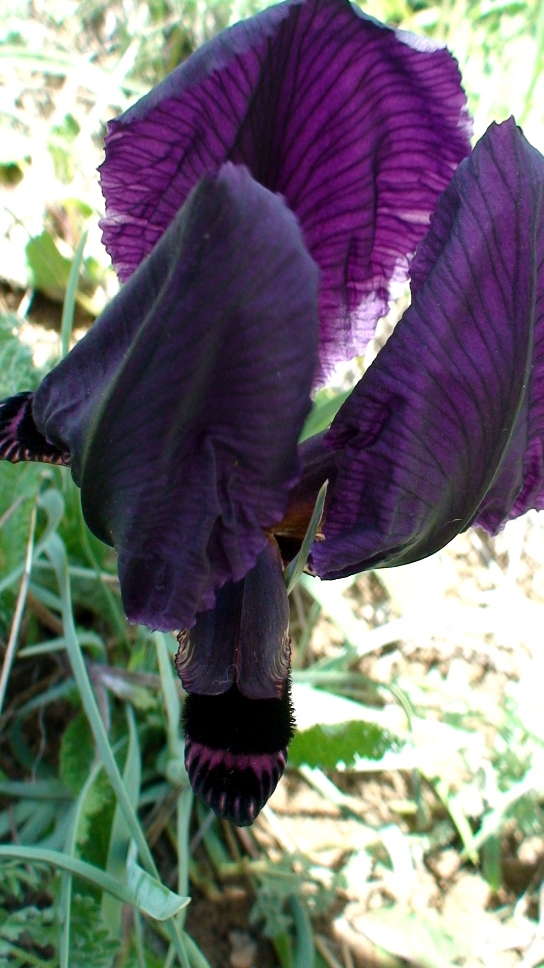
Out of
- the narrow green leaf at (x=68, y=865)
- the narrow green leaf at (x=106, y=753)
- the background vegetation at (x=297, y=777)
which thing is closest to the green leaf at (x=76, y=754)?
the background vegetation at (x=297, y=777)

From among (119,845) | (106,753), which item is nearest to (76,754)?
(119,845)

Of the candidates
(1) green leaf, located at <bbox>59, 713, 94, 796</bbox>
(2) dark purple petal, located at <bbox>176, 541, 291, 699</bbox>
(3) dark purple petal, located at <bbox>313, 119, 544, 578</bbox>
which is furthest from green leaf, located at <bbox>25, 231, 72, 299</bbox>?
(3) dark purple petal, located at <bbox>313, 119, 544, 578</bbox>

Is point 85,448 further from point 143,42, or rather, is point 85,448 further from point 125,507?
point 143,42

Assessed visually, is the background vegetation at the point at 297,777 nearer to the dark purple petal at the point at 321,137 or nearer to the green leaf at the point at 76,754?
the green leaf at the point at 76,754

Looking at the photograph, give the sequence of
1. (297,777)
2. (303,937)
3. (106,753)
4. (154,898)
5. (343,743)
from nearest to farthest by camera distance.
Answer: (154,898) < (106,753) < (343,743) < (303,937) < (297,777)

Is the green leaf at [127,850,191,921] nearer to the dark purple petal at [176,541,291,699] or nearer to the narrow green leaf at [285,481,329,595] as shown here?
the dark purple petal at [176,541,291,699]

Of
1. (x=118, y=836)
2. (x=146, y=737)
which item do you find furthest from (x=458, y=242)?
(x=146, y=737)

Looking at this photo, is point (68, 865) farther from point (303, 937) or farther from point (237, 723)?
point (303, 937)
